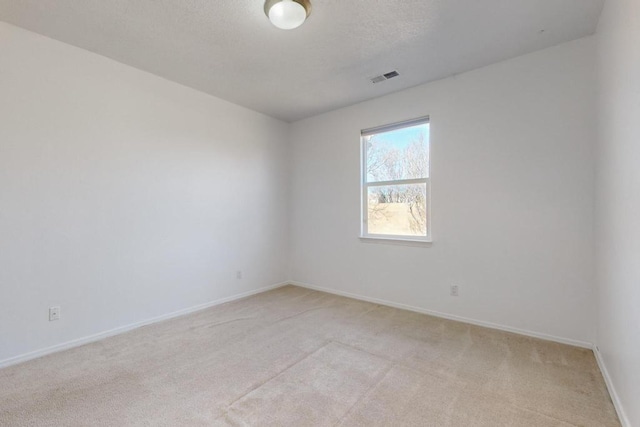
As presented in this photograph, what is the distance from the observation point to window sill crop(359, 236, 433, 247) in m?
3.29

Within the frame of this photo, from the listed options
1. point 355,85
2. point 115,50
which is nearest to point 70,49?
point 115,50

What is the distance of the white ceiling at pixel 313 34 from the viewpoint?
2062 mm

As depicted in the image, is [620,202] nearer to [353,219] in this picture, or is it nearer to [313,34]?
[313,34]

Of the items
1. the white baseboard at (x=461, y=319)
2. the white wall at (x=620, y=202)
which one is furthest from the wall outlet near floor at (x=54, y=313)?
the white wall at (x=620, y=202)

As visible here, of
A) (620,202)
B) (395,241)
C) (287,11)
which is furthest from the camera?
(395,241)

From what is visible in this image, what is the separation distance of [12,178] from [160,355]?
1842 mm

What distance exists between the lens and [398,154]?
3.61 meters

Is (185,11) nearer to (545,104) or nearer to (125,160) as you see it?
(125,160)

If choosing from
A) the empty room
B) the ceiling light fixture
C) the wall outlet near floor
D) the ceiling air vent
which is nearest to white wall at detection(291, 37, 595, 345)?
the empty room

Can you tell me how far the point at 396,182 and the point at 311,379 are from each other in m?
2.49

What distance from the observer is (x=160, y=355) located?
2344mm

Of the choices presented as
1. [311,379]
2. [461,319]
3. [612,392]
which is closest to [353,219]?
[461,319]

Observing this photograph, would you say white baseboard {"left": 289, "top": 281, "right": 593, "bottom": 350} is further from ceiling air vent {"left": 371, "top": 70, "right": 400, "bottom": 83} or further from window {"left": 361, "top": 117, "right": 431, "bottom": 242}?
ceiling air vent {"left": 371, "top": 70, "right": 400, "bottom": 83}

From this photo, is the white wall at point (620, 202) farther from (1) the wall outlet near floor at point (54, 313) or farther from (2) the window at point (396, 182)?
(1) the wall outlet near floor at point (54, 313)
